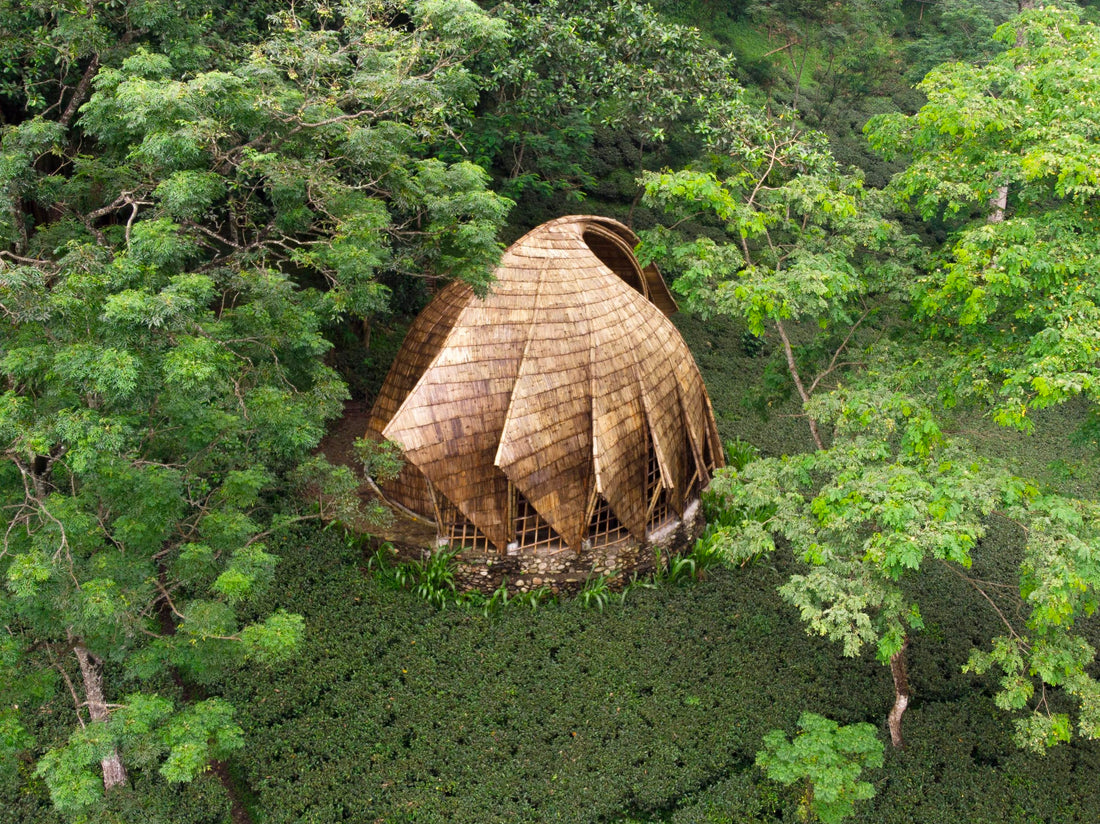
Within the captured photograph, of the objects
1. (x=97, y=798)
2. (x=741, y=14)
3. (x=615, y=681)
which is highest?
(x=741, y=14)

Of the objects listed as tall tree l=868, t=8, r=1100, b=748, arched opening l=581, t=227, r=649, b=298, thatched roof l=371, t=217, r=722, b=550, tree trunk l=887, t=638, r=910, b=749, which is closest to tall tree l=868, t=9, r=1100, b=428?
tall tree l=868, t=8, r=1100, b=748

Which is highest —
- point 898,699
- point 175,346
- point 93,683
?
point 175,346

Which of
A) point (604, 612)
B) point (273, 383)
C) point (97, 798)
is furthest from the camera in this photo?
point (604, 612)

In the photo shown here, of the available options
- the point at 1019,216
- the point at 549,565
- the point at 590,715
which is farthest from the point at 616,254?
the point at 590,715

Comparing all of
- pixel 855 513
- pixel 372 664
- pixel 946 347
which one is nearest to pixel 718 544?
pixel 855 513

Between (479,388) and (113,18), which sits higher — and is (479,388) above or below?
below

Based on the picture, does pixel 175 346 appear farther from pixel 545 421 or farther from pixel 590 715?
pixel 590 715

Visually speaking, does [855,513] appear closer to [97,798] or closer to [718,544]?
[718,544]
